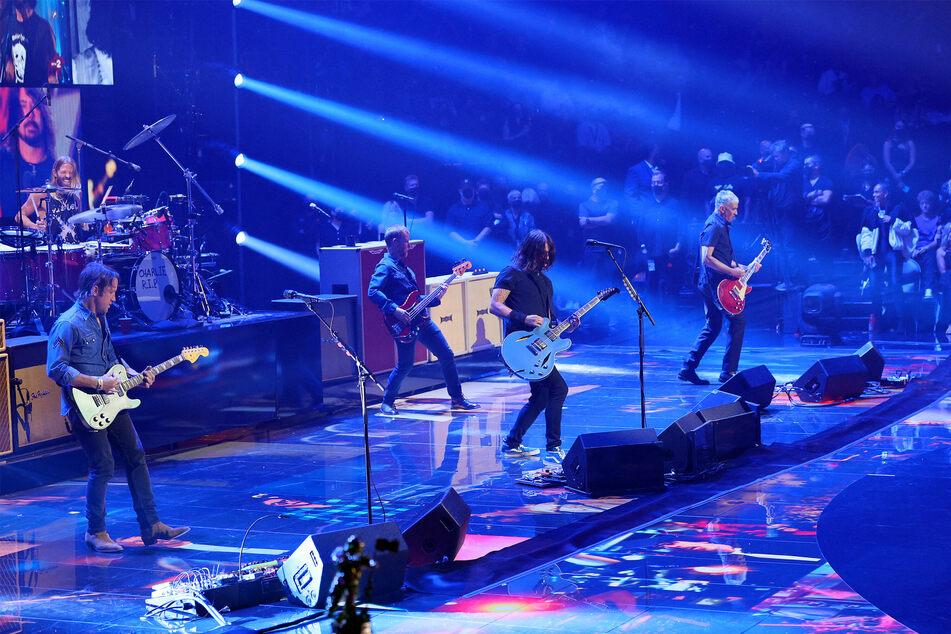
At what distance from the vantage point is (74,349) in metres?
6.74

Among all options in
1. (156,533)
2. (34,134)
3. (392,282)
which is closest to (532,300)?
(392,282)

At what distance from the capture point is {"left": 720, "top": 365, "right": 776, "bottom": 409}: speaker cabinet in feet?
31.6

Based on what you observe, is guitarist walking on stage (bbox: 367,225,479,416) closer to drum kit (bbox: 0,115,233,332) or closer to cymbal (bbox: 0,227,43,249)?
drum kit (bbox: 0,115,233,332)

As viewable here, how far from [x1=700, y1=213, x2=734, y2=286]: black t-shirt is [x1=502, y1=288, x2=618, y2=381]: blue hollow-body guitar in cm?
276

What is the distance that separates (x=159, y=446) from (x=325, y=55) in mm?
8859

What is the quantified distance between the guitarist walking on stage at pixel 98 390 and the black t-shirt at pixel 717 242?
594cm

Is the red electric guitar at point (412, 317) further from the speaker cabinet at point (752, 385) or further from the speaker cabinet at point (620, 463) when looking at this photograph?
the speaker cabinet at point (620, 463)

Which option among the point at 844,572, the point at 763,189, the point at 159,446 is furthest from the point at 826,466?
the point at 763,189

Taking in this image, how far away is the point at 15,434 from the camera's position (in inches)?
337

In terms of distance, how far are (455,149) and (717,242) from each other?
7924 mm

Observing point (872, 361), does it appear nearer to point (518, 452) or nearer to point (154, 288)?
point (518, 452)

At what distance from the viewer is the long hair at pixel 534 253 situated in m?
8.55

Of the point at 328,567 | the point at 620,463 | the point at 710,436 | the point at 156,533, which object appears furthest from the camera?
the point at 710,436

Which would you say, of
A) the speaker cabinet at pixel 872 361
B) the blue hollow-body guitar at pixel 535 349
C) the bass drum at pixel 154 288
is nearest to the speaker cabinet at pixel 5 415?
the bass drum at pixel 154 288
